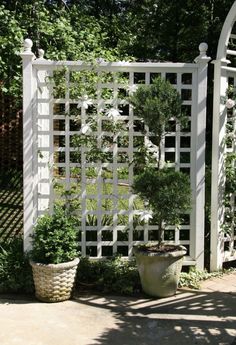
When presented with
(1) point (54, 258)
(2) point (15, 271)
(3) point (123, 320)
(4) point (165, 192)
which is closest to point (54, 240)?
(1) point (54, 258)

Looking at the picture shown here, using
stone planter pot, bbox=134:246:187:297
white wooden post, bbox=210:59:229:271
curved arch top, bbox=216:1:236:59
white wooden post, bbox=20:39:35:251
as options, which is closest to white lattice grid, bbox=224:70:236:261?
white wooden post, bbox=210:59:229:271

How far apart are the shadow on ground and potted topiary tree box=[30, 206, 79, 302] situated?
231mm

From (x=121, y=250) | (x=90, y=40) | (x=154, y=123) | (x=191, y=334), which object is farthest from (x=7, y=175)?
(x=191, y=334)

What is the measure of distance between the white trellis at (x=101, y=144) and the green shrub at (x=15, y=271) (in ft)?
0.49

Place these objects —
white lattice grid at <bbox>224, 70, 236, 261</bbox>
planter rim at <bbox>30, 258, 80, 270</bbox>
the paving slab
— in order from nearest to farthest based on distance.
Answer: the paving slab
planter rim at <bbox>30, 258, 80, 270</bbox>
white lattice grid at <bbox>224, 70, 236, 261</bbox>

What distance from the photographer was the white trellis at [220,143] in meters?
4.51

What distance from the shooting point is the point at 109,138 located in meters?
4.43

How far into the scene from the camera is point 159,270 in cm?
395

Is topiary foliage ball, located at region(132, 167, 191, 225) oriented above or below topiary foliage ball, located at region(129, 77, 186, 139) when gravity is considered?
below

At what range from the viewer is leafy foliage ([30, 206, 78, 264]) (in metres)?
3.86

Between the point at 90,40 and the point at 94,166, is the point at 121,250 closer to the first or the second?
the point at 94,166

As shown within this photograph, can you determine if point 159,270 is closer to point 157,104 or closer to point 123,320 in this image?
point 123,320

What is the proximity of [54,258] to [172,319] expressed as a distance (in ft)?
3.44

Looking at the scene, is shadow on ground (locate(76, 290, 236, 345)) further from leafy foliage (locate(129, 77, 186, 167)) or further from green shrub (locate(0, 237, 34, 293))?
leafy foliage (locate(129, 77, 186, 167))
